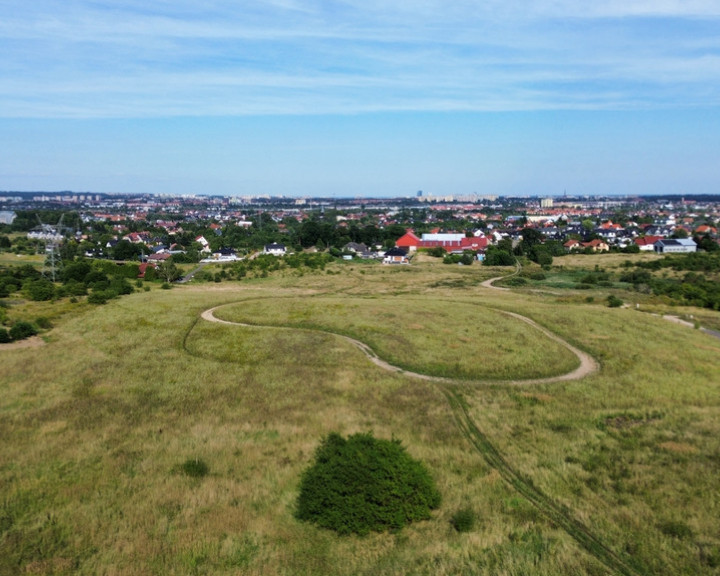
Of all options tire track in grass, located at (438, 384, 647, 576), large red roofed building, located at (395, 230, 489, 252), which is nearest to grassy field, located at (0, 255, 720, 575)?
tire track in grass, located at (438, 384, 647, 576)

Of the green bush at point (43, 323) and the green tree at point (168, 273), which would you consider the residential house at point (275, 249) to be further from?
the green bush at point (43, 323)

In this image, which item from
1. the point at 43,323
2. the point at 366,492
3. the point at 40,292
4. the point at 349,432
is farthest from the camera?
the point at 40,292

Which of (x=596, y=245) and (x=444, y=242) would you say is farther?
(x=444, y=242)

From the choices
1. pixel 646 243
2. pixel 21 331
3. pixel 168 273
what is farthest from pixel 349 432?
pixel 646 243

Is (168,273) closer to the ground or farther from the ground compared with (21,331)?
closer to the ground

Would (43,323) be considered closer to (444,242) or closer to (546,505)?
(546,505)

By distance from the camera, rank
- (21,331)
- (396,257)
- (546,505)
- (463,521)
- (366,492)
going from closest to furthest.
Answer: (463,521)
(366,492)
(546,505)
(21,331)
(396,257)

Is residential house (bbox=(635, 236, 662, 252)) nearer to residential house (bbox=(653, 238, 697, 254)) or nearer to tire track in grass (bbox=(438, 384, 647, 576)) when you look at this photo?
residential house (bbox=(653, 238, 697, 254))
